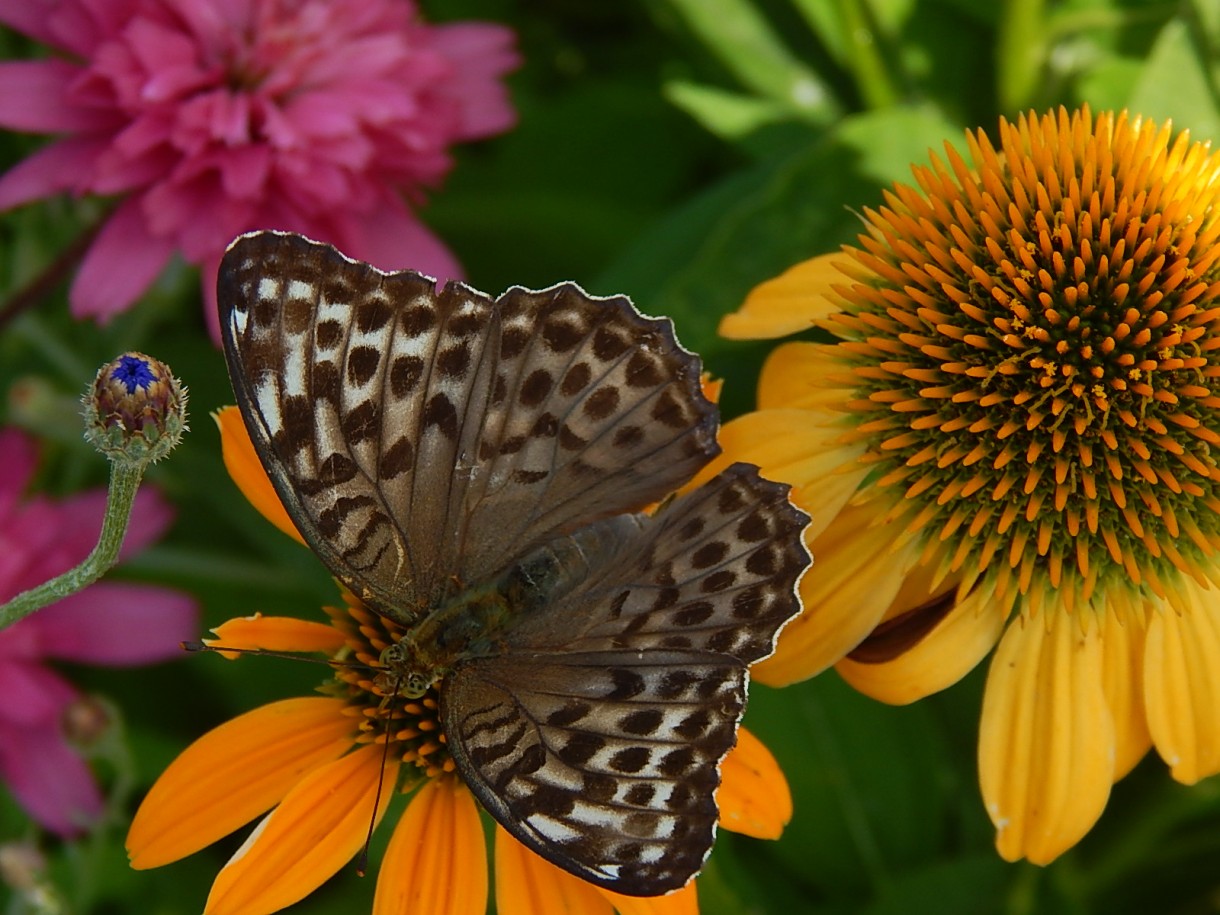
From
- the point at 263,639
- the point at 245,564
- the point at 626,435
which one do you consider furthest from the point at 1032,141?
the point at 245,564

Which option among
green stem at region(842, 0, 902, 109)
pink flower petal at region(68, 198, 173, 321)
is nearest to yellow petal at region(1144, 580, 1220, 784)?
green stem at region(842, 0, 902, 109)

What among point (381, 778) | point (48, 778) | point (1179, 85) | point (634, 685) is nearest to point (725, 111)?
point (1179, 85)

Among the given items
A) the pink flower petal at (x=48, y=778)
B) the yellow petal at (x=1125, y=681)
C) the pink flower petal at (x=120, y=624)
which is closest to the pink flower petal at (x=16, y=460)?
the pink flower petal at (x=120, y=624)

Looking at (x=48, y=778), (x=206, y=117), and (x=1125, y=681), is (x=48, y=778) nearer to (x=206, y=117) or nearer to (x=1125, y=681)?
(x=206, y=117)

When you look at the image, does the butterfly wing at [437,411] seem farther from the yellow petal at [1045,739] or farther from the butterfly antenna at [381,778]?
the yellow petal at [1045,739]

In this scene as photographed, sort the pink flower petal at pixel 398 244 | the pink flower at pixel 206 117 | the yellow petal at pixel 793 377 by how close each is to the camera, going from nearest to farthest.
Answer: the yellow petal at pixel 793 377, the pink flower at pixel 206 117, the pink flower petal at pixel 398 244
